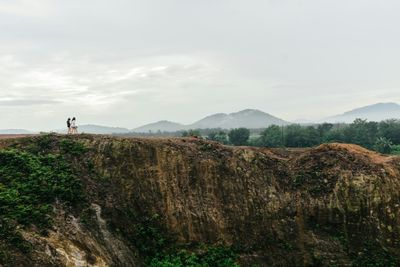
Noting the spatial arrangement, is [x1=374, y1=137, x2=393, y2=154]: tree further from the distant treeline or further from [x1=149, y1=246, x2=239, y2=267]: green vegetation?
[x1=149, y1=246, x2=239, y2=267]: green vegetation

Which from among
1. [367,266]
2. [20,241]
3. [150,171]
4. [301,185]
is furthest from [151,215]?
[367,266]

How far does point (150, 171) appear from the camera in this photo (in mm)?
24172

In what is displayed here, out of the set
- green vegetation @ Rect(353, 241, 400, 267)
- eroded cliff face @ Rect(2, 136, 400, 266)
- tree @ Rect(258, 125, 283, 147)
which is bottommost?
green vegetation @ Rect(353, 241, 400, 267)

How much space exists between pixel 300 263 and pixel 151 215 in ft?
30.5

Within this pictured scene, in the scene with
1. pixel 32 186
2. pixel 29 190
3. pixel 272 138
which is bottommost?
pixel 29 190

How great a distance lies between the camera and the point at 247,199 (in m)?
24.7

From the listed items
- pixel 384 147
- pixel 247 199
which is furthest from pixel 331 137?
pixel 247 199

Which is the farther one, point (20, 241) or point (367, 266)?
point (367, 266)

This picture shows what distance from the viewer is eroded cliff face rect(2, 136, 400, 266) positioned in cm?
2278

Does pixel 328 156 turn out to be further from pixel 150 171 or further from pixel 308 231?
pixel 150 171

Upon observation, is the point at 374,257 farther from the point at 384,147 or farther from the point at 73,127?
the point at 384,147

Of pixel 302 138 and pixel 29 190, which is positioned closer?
pixel 29 190

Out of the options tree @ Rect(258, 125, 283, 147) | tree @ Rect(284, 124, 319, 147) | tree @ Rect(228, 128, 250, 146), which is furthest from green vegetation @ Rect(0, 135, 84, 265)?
tree @ Rect(228, 128, 250, 146)

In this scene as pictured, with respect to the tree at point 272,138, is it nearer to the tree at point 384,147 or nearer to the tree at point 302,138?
the tree at point 302,138
